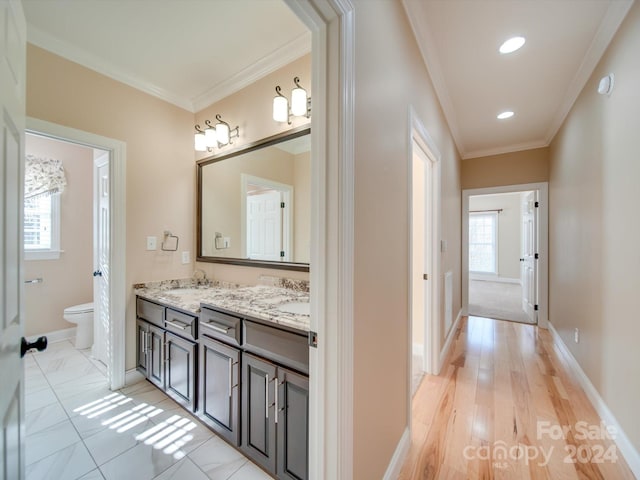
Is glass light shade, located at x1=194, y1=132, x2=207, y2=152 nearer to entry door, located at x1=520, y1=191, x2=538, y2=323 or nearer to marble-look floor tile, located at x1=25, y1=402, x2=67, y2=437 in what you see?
marble-look floor tile, located at x1=25, y1=402, x2=67, y2=437

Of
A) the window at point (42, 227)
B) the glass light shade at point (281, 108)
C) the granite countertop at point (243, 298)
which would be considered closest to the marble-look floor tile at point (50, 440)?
the granite countertop at point (243, 298)

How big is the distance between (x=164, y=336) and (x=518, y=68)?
360cm

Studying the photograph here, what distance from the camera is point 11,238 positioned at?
2.50 feet

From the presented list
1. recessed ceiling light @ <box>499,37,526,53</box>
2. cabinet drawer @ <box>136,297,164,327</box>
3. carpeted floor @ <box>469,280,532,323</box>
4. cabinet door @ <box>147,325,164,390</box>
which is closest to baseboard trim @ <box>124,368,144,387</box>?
cabinet door @ <box>147,325,164,390</box>

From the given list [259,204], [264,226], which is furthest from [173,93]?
[264,226]

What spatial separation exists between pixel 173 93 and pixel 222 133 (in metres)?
0.64

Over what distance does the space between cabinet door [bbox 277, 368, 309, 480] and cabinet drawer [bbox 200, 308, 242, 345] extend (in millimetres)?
355

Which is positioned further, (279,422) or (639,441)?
(639,441)

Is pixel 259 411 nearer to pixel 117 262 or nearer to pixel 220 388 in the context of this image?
pixel 220 388

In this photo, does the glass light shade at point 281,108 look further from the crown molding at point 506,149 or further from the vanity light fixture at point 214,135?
the crown molding at point 506,149

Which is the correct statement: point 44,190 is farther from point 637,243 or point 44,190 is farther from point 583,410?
point 583,410

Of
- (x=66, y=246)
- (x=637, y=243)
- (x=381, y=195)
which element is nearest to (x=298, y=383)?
(x=381, y=195)

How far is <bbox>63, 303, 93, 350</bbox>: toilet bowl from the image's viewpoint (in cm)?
289

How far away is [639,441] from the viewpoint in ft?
4.54
